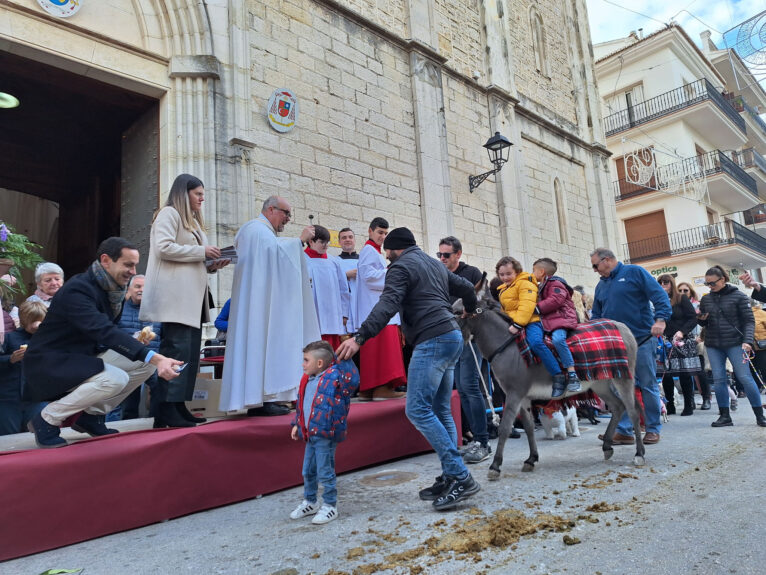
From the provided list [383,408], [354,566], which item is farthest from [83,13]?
[354,566]

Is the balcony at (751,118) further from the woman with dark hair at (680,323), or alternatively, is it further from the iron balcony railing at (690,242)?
the woman with dark hair at (680,323)

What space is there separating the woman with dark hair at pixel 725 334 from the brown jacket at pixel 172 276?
20.3 feet

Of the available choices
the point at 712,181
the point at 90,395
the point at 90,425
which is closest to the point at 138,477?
the point at 90,395

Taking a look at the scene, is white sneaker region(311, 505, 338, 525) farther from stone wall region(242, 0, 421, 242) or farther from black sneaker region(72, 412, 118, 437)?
stone wall region(242, 0, 421, 242)

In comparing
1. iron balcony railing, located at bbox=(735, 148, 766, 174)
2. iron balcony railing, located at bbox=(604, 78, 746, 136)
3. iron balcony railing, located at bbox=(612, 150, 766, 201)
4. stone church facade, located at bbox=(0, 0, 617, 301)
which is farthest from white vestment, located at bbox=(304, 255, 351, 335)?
iron balcony railing, located at bbox=(735, 148, 766, 174)

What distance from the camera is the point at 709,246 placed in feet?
77.9

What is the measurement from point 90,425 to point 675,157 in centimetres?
2705

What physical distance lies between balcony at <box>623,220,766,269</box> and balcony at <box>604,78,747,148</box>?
477 cm

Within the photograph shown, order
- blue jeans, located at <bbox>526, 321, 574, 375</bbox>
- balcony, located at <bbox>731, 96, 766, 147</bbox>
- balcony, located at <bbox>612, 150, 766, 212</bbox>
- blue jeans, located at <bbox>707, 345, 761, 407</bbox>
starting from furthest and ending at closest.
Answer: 1. balcony, located at <bbox>731, 96, 766, 147</bbox>
2. balcony, located at <bbox>612, 150, 766, 212</bbox>
3. blue jeans, located at <bbox>707, 345, 761, 407</bbox>
4. blue jeans, located at <bbox>526, 321, 574, 375</bbox>

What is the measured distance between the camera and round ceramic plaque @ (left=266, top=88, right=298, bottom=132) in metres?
8.12

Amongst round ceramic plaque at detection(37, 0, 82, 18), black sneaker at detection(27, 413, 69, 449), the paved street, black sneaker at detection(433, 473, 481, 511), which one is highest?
round ceramic plaque at detection(37, 0, 82, 18)

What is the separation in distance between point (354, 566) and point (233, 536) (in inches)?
39.1

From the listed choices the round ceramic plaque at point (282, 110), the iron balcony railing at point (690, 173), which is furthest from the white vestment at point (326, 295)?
the iron balcony railing at point (690, 173)

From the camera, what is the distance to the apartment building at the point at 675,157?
24328mm
